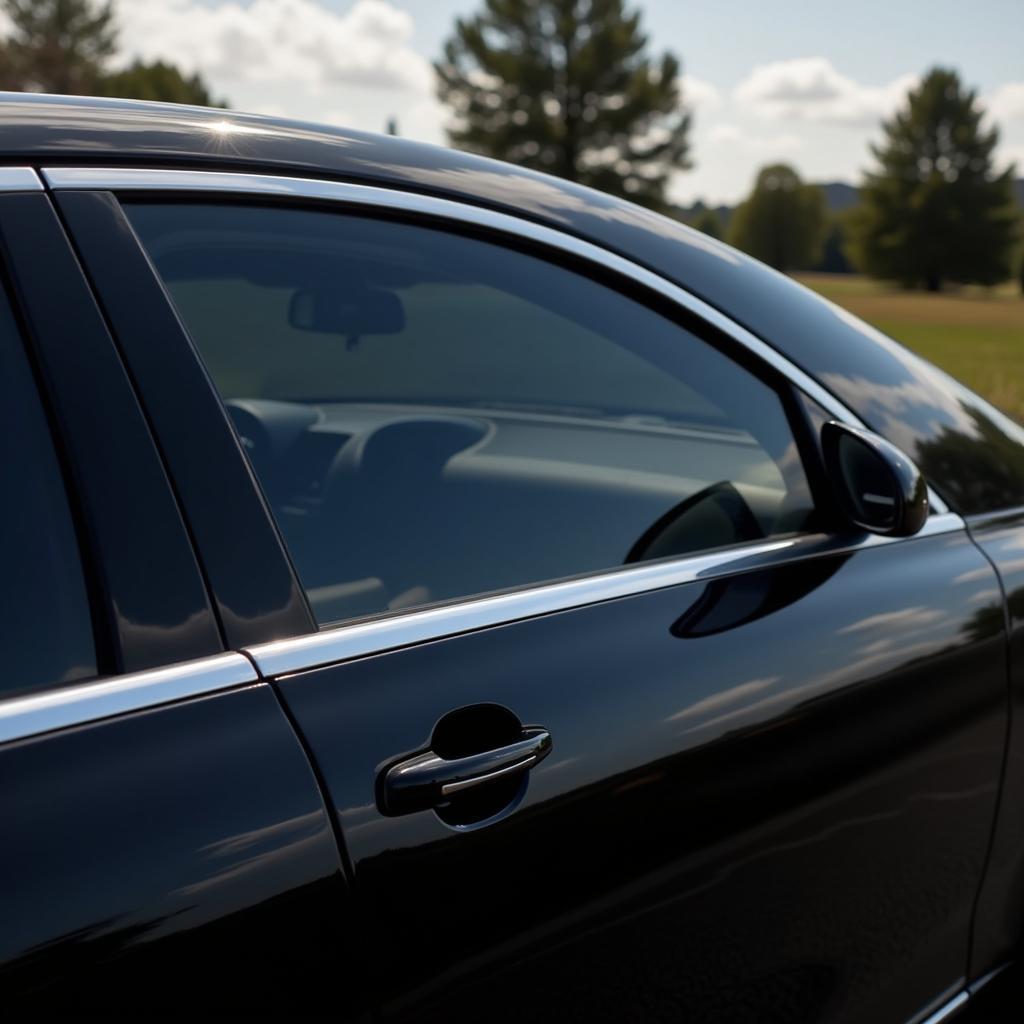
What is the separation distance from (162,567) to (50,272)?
30 centimetres

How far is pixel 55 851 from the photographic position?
103 cm

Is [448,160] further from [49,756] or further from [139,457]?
[49,756]

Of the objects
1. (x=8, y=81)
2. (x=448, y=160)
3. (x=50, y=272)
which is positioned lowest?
(x=50, y=272)

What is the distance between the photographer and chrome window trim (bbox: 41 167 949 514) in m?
1.30

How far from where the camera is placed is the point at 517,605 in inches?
58.0

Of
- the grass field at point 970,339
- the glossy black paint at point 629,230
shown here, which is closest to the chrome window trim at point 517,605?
the glossy black paint at point 629,230

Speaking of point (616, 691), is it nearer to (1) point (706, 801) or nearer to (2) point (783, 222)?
(1) point (706, 801)

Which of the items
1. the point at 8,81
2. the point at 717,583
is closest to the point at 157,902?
the point at 717,583

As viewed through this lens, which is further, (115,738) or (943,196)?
(943,196)

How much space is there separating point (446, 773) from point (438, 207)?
70cm

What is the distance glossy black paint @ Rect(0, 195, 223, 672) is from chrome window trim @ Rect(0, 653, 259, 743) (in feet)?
0.05

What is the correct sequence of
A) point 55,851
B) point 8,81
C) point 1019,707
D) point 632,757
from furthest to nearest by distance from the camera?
point 8,81 < point 1019,707 < point 632,757 < point 55,851

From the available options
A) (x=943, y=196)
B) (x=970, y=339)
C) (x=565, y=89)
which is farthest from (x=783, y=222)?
(x=970, y=339)

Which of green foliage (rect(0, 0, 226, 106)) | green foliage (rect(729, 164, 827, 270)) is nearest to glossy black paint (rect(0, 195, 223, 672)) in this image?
green foliage (rect(0, 0, 226, 106))
